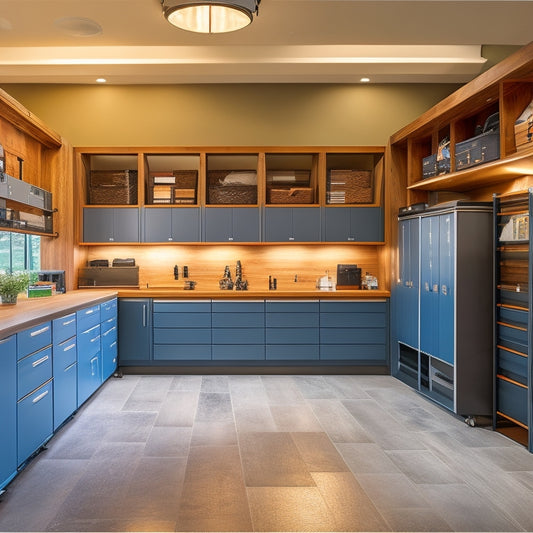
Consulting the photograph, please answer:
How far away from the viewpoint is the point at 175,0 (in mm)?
3793

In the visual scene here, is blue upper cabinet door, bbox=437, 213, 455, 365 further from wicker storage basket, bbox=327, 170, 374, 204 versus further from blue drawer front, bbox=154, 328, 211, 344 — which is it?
blue drawer front, bbox=154, 328, 211, 344

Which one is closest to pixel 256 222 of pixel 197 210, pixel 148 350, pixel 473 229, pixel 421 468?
pixel 197 210

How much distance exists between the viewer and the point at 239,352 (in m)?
5.65

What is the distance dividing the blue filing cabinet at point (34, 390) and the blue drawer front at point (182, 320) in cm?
220

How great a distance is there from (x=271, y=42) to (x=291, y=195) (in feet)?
5.86

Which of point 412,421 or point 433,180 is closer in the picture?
point 412,421

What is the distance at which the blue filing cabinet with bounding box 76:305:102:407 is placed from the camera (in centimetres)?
413

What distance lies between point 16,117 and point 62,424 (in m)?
2.87

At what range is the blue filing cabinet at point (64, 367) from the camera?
3.54m

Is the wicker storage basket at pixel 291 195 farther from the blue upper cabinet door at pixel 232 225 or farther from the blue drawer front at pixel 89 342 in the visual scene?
the blue drawer front at pixel 89 342

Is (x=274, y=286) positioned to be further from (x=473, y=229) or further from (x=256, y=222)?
(x=473, y=229)

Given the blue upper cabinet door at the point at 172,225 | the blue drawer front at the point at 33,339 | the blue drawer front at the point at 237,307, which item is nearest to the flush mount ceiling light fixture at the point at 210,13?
the blue upper cabinet door at the point at 172,225

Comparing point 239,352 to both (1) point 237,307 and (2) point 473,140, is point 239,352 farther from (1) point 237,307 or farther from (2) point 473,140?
(2) point 473,140

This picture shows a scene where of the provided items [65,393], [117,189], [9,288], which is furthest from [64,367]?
[117,189]
